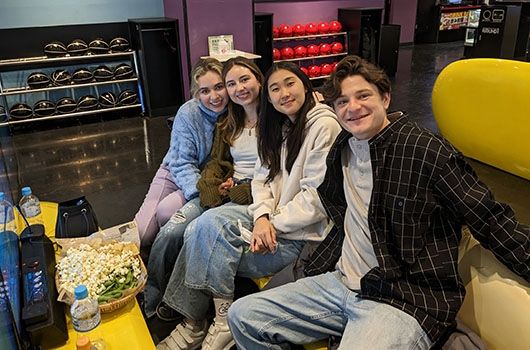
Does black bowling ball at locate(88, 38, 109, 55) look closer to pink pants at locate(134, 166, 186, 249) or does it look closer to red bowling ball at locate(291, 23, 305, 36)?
red bowling ball at locate(291, 23, 305, 36)

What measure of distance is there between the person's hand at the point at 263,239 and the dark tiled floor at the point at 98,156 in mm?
989

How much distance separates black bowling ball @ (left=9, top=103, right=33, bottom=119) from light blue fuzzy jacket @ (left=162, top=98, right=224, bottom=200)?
154 inches

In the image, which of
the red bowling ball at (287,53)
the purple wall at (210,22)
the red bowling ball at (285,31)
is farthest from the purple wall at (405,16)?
the purple wall at (210,22)

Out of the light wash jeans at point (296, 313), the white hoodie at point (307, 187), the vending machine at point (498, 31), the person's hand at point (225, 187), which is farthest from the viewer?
the vending machine at point (498, 31)

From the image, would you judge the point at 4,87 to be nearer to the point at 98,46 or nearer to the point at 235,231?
the point at 98,46

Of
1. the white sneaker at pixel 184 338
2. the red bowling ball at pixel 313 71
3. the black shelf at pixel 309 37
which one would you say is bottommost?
the white sneaker at pixel 184 338

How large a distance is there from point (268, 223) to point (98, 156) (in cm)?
349

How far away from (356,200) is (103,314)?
1090 mm

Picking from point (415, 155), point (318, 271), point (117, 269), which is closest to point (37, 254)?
point (117, 269)

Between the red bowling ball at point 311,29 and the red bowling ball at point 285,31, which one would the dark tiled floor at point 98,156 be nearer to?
the red bowling ball at point 311,29

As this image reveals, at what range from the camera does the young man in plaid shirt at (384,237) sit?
1.45 meters

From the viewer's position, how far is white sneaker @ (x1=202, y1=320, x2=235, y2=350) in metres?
2.11

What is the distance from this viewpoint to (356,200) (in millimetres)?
1740

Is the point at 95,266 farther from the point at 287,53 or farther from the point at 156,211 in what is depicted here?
the point at 287,53
